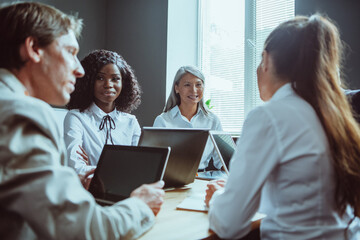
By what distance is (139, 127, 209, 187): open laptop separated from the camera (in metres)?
1.45

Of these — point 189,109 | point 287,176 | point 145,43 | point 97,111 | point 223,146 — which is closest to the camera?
point 287,176

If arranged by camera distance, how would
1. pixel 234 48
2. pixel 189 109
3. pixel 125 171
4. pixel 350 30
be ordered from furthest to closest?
1. pixel 234 48
2. pixel 189 109
3. pixel 350 30
4. pixel 125 171

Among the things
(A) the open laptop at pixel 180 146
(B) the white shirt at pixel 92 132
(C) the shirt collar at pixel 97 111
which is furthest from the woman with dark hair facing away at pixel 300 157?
(C) the shirt collar at pixel 97 111

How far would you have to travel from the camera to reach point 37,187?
622mm

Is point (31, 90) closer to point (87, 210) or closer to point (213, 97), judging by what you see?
point (87, 210)

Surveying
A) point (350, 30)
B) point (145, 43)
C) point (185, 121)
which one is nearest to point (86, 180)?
point (185, 121)

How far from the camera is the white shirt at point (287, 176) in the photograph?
0.85 m

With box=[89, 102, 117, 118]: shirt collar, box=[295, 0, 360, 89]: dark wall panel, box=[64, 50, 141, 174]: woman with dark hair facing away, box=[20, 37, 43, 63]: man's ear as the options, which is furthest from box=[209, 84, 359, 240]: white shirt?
box=[295, 0, 360, 89]: dark wall panel

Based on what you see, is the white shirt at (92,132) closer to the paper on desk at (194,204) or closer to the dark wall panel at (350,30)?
the paper on desk at (194,204)

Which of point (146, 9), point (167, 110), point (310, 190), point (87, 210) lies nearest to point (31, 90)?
point (87, 210)

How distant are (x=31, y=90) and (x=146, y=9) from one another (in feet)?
11.2

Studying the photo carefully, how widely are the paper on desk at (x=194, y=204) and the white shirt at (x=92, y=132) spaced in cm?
73

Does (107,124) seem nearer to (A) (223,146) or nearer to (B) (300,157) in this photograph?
(A) (223,146)

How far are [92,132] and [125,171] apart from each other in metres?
0.99
